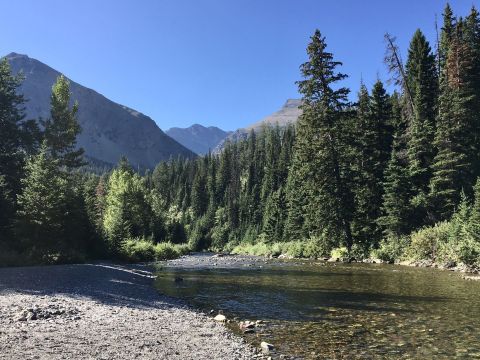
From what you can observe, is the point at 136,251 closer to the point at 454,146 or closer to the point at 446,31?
the point at 454,146

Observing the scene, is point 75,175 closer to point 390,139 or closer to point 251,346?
point 390,139

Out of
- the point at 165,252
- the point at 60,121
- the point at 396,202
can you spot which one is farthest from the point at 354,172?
the point at 60,121

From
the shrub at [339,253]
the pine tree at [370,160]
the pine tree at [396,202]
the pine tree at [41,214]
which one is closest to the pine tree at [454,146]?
the pine tree at [396,202]

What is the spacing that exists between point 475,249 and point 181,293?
19.5m

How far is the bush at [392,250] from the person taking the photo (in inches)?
1416

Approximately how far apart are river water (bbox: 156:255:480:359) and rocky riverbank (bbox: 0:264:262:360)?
4.05 feet

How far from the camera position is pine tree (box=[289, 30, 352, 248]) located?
1581 inches

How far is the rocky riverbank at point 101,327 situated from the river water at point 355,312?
4.05ft

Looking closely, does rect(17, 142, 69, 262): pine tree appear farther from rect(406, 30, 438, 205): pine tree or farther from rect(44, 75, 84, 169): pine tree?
rect(406, 30, 438, 205): pine tree

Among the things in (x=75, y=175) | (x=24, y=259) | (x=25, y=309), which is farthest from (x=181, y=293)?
(x=75, y=175)

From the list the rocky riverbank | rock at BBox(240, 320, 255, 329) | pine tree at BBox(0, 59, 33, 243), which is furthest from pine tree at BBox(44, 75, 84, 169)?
rock at BBox(240, 320, 255, 329)

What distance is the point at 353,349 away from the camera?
32.5 ft

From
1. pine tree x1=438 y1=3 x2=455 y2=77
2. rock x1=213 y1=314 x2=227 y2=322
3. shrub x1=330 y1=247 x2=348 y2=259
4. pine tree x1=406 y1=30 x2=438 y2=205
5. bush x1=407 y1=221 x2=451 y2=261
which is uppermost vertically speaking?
pine tree x1=438 y1=3 x2=455 y2=77

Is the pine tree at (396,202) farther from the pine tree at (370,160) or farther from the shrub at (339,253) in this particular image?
the shrub at (339,253)
